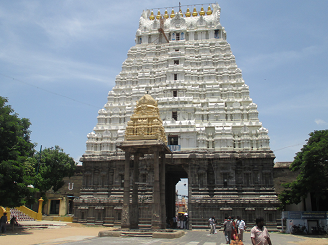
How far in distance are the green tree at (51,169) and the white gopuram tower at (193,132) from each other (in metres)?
11.3

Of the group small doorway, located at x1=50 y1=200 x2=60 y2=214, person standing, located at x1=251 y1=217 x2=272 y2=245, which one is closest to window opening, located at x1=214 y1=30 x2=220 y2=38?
small doorway, located at x1=50 y1=200 x2=60 y2=214

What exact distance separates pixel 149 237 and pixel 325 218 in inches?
661

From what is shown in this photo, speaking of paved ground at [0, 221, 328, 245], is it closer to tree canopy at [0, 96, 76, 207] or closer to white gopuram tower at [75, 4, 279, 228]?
tree canopy at [0, 96, 76, 207]

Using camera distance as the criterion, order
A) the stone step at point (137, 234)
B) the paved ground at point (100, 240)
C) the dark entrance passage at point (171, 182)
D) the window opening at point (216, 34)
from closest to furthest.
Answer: the paved ground at point (100, 240) < the stone step at point (137, 234) < the dark entrance passage at point (171, 182) < the window opening at point (216, 34)

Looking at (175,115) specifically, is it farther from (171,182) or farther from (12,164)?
(12,164)

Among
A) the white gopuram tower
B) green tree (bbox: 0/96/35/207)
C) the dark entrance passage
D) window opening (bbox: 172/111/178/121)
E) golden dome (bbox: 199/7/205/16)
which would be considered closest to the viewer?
green tree (bbox: 0/96/35/207)

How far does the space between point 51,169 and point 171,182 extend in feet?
60.2

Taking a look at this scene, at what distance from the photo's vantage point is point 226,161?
35.1 m

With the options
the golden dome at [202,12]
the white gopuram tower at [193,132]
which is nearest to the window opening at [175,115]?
the white gopuram tower at [193,132]

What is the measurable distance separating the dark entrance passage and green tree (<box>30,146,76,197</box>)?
53.0ft

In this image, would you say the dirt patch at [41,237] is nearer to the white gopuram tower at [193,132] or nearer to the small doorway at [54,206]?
the white gopuram tower at [193,132]

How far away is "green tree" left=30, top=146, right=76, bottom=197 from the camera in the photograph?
46.7 meters

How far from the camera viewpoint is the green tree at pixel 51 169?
4666 cm

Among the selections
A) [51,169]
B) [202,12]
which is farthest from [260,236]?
[202,12]
